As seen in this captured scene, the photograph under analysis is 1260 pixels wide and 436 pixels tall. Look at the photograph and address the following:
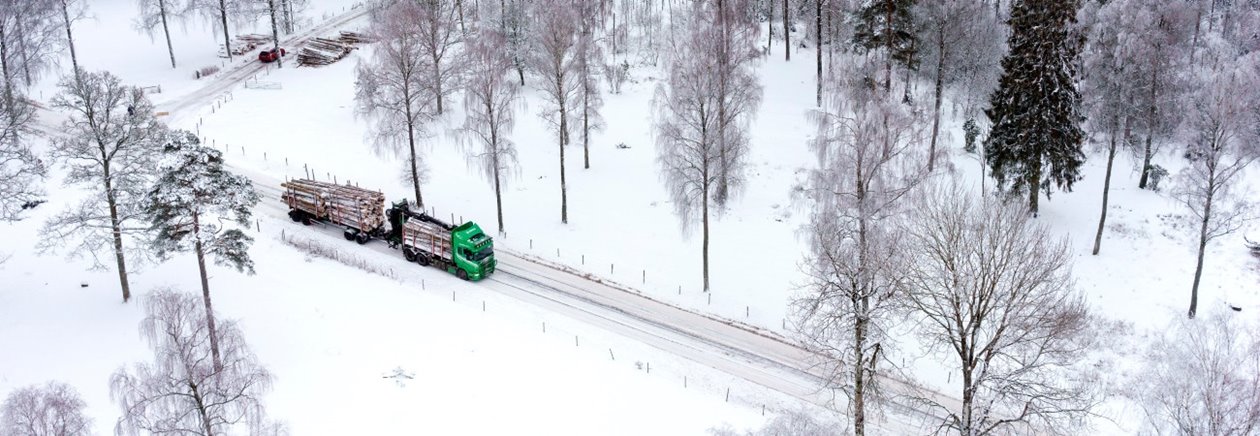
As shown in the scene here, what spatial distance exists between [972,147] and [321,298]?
1431 inches

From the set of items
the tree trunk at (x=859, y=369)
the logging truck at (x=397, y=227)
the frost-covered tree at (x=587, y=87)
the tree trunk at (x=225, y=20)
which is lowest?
the tree trunk at (x=859, y=369)

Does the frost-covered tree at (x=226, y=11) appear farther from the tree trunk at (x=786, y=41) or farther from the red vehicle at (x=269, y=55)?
the tree trunk at (x=786, y=41)

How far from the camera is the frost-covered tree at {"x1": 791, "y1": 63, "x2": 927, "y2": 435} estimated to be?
87.2 feet

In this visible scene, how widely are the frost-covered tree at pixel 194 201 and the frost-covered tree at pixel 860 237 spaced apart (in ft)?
66.6

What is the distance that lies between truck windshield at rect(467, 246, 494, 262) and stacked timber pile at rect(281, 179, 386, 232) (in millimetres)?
6231

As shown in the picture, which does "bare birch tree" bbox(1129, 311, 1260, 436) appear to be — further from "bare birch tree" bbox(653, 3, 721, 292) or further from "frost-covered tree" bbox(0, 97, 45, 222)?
"frost-covered tree" bbox(0, 97, 45, 222)

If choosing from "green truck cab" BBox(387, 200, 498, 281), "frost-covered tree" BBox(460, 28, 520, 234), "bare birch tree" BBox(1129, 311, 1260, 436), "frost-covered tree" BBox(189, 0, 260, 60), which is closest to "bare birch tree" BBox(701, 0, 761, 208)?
"frost-covered tree" BBox(460, 28, 520, 234)

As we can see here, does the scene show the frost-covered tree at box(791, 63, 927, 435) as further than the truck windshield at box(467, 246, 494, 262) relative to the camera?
No

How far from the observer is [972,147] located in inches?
1964

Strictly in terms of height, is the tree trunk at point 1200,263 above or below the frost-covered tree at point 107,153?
below

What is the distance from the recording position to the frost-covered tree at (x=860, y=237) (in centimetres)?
2658

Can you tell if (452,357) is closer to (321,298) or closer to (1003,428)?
(321,298)

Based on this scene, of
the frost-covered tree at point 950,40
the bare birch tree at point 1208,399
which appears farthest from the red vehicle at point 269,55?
the bare birch tree at point 1208,399

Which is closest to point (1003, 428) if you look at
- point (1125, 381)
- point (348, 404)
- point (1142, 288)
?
point (1125, 381)
